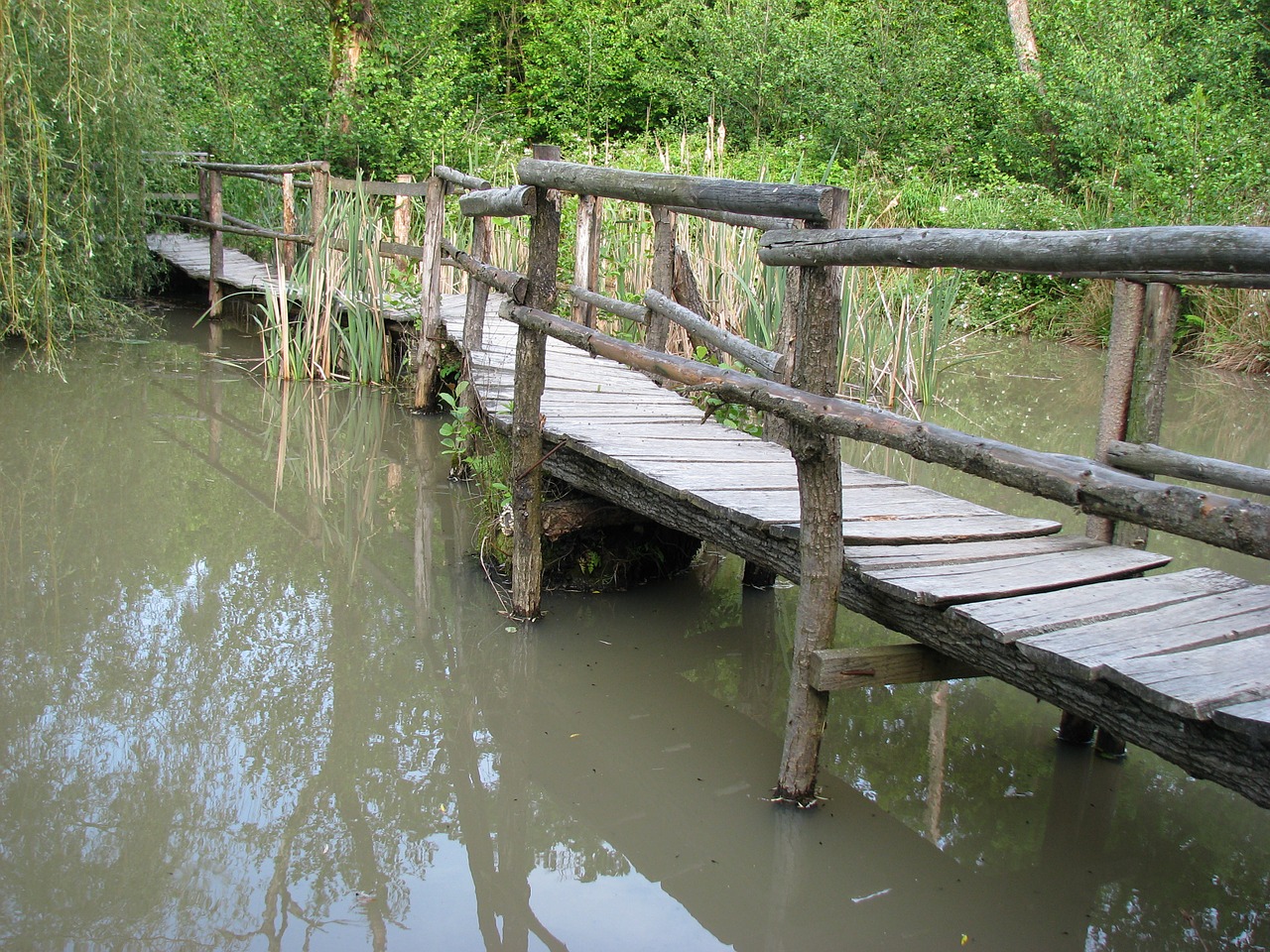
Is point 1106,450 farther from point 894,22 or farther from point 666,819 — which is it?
Result: point 894,22

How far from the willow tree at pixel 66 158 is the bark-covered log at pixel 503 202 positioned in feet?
10.9

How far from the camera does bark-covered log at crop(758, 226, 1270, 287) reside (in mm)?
1628

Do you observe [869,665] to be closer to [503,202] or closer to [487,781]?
[487,781]

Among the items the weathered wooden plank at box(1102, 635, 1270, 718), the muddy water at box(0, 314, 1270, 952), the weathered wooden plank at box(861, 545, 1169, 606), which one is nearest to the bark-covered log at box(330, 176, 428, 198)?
the muddy water at box(0, 314, 1270, 952)

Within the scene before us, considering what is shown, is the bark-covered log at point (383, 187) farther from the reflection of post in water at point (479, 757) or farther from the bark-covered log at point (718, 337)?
the reflection of post in water at point (479, 757)

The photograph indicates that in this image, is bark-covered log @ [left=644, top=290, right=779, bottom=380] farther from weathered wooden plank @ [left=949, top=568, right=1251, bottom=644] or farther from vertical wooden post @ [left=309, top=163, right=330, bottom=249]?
vertical wooden post @ [left=309, top=163, right=330, bottom=249]

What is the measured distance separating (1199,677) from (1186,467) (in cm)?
94

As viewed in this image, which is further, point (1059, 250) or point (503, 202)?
point (503, 202)

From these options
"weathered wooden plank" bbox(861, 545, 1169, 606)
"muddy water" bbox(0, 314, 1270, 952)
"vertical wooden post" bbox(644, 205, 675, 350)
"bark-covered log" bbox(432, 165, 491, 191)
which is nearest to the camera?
"muddy water" bbox(0, 314, 1270, 952)

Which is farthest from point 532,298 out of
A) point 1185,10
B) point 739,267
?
point 1185,10

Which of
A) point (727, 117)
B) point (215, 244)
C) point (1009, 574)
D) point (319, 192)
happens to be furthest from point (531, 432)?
point (727, 117)

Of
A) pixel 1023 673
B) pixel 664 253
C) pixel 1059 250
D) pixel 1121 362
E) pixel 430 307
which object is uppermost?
pixel 1059 250

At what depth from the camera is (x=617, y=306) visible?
4984 millimetres

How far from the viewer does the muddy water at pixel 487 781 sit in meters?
2.18
